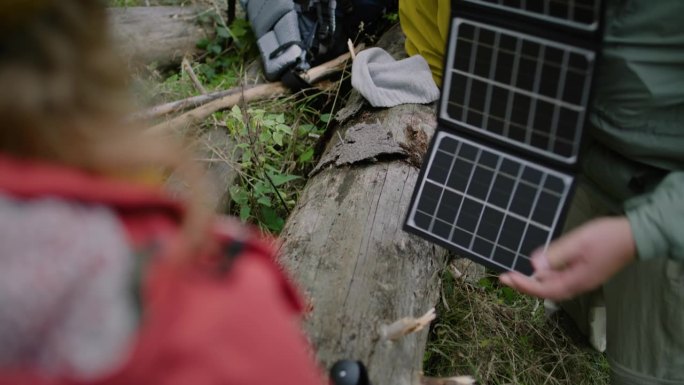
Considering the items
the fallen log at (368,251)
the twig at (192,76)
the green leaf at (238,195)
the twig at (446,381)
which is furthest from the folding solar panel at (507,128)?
the twig at (192,76)

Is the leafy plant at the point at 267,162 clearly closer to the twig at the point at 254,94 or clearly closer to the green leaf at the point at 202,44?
the twig at the point at 254,94

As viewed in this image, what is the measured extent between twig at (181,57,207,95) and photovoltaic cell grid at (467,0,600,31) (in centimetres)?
183

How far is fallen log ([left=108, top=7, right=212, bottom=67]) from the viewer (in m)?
3.53

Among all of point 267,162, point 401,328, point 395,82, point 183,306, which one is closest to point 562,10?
point 401,328

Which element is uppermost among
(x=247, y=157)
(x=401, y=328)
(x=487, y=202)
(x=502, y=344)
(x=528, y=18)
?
(x=528, y=18)

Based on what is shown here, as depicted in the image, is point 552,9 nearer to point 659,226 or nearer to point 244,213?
point 659,226

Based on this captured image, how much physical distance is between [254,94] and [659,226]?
6.82 feet

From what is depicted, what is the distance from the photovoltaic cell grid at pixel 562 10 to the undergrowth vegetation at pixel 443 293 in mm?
1043

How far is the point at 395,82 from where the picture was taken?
257 centimetres

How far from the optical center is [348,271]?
5.75 feet

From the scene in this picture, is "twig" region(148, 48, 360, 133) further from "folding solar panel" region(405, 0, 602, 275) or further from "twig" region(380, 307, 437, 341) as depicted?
"twig" region(380, 307, 437, 341)

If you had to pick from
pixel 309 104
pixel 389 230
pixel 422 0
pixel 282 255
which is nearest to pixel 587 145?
pixel 389 230

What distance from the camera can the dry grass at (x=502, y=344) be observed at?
2178mm

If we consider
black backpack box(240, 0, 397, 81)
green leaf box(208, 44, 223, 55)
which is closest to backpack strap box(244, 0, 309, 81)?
black backpack box(240, 0, 397, 81)
